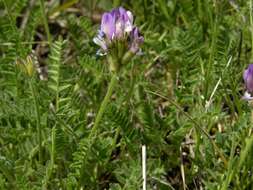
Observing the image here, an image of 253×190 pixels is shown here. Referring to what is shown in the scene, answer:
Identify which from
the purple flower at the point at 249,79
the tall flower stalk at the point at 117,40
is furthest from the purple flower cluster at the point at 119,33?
the purple flower at the point at 249,79

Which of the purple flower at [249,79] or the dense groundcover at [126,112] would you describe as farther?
the dense groundcover at [126,112]

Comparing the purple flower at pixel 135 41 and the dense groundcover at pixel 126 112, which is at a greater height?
the purple flower at pixel 135 41

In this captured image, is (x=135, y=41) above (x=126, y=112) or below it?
above

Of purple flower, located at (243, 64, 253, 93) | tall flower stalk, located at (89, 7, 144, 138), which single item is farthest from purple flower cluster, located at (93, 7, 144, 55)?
purple flower, located at (243, 64, 253, 93)

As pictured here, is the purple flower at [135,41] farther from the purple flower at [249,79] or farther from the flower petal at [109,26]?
the purple flower at [249,79]

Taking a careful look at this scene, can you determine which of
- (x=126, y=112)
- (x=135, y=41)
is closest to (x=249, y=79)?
(x=135, y=41)

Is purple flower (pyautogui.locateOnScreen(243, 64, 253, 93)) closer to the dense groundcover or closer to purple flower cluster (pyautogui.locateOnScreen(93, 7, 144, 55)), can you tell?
the dense groundcover

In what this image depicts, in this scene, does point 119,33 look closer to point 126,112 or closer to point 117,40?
point 117,40

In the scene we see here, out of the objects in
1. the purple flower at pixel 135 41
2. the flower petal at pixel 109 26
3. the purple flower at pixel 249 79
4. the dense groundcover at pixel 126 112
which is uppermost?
the flower petal at pixel 109 26

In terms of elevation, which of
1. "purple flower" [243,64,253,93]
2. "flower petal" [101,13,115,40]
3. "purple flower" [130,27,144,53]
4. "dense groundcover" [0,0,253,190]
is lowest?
"dense groundcover" [0,0,253,190]
